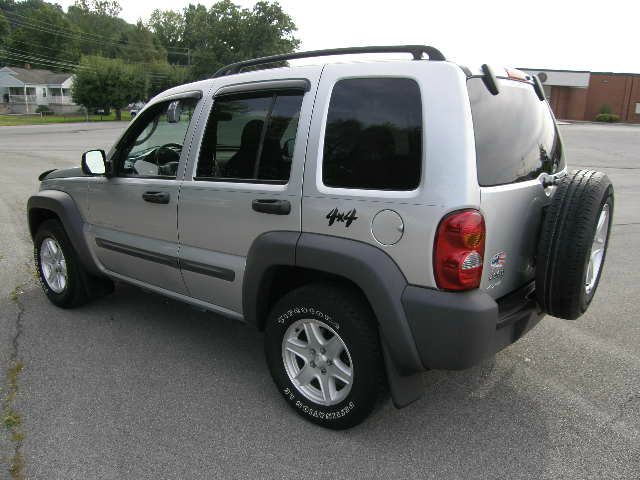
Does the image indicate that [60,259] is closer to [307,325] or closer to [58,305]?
[58,305]

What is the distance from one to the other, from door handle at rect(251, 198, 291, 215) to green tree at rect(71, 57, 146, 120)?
2413 inches

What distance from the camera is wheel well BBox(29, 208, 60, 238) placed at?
487 cm

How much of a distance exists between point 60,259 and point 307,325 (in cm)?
285

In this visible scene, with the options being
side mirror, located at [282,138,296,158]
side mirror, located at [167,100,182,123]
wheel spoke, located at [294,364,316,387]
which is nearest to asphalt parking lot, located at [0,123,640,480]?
wheel spoke, located at [294,364,316,387]

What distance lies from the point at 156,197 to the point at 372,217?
68.8 inches

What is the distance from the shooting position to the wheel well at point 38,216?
487 centimetres

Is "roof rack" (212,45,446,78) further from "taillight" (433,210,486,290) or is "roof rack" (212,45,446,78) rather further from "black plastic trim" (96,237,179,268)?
"black plastic trim" (96,237,179,268)

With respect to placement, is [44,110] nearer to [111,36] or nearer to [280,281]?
[111,36]

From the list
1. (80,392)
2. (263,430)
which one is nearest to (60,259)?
(80,392)

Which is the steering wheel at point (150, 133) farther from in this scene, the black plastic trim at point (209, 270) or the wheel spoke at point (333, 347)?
the wheel spoke at point (333, 347)

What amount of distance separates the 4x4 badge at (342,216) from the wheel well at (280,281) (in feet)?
1.13

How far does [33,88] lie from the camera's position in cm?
8250

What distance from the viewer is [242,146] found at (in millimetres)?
3299

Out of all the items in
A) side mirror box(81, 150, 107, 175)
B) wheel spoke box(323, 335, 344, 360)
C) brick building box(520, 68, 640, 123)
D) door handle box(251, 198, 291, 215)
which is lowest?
wheel spoke box(323, 335, 344, 360)
